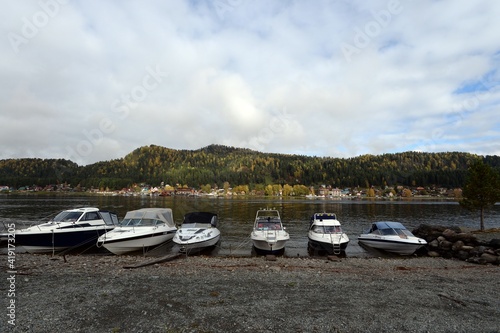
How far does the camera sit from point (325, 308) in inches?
373

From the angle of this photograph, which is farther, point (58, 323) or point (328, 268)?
point (328, 268)

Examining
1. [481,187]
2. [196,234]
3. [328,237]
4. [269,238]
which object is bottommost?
[328,237]

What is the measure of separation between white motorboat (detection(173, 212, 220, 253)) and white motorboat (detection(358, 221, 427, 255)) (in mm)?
14327

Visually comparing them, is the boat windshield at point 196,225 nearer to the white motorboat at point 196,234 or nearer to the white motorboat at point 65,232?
the white motorboat at point 196,234

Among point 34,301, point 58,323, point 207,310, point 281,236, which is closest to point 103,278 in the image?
point 34,301

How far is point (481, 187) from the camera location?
32.9 meters

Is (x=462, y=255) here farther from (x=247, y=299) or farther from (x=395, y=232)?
(x=247, y=299)

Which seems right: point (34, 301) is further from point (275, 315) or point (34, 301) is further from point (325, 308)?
point (325, 308)

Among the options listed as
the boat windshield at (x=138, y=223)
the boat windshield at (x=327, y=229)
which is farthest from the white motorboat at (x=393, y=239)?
the boat windshield at (x=138, y=223)

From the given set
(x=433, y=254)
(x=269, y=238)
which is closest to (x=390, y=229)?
(x=433, y=254)

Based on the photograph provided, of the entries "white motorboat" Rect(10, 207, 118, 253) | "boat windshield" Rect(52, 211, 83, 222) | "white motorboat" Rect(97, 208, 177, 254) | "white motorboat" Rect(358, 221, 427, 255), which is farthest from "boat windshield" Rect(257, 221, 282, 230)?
"boat windshield" Rect(52, 211, 83, 222)

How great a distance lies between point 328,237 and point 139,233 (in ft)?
51.1

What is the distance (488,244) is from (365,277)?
587 inches

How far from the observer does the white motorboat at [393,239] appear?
2308 cm
